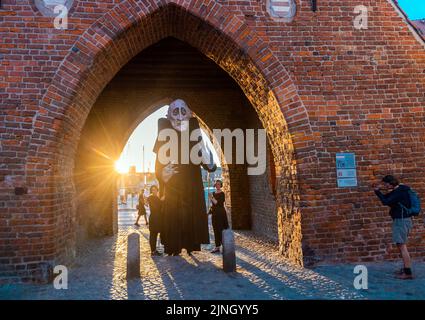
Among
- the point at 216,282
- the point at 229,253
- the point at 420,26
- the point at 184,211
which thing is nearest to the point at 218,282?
the point at 216,282

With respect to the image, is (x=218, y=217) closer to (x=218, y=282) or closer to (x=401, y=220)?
(x=218, y=282)

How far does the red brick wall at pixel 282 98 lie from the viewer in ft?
15.6

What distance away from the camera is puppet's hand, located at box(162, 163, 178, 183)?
237 inches

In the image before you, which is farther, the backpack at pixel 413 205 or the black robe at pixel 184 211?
the black robe at pixel 184 211

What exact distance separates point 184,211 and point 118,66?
2.99 meters

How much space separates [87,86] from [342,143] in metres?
4.42

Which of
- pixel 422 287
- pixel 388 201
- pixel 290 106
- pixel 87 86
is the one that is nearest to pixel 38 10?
pixel 87 86

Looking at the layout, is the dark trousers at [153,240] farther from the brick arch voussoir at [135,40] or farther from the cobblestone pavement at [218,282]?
the brick arch voussoir at [135,40]

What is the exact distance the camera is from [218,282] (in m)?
4.40

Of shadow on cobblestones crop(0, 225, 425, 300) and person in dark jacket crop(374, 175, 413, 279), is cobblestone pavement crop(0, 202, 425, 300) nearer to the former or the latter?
shadow on cobblestones crop(0, 225, 425, 300)

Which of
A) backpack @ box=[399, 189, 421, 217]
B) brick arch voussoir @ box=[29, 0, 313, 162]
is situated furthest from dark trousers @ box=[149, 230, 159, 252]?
backpack @ box=[399, 189, 421, 217]

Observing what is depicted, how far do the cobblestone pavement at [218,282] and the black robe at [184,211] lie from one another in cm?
35

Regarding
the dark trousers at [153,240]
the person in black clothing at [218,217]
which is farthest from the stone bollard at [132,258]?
the person in black clothing at [218,217]

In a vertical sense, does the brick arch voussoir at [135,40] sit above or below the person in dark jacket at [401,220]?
above
